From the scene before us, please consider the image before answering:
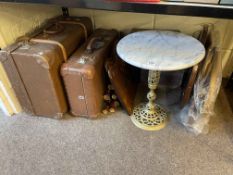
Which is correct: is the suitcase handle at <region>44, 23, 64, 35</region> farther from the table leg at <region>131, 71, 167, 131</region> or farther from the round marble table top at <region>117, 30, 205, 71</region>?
the table leg at <region>131, 71, 167, 131</region>

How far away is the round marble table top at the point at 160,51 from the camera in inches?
36.4

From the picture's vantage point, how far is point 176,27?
1.51 metres

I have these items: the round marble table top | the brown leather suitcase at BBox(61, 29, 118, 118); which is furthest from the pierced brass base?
the round marble table top

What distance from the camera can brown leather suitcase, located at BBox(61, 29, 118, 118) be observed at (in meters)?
1.18

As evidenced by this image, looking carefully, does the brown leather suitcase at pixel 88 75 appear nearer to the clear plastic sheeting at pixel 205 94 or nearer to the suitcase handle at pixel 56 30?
the suitcase handle at pixel 56 30

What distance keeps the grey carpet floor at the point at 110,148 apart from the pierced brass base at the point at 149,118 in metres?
0.04

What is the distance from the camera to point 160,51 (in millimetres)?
1018

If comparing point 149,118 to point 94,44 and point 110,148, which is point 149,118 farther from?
point 94,44

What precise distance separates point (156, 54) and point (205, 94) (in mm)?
372

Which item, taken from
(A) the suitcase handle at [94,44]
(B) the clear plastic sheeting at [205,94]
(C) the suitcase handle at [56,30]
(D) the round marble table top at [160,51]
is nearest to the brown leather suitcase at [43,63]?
(C) the suitcase handle at [56,30]

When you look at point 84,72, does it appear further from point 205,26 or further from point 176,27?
point 205,26

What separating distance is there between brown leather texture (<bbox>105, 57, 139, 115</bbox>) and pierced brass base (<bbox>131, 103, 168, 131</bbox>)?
65 millimetres

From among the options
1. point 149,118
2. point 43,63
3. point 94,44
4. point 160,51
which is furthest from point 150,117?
point 43,63

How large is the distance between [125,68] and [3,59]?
2.65 feet
